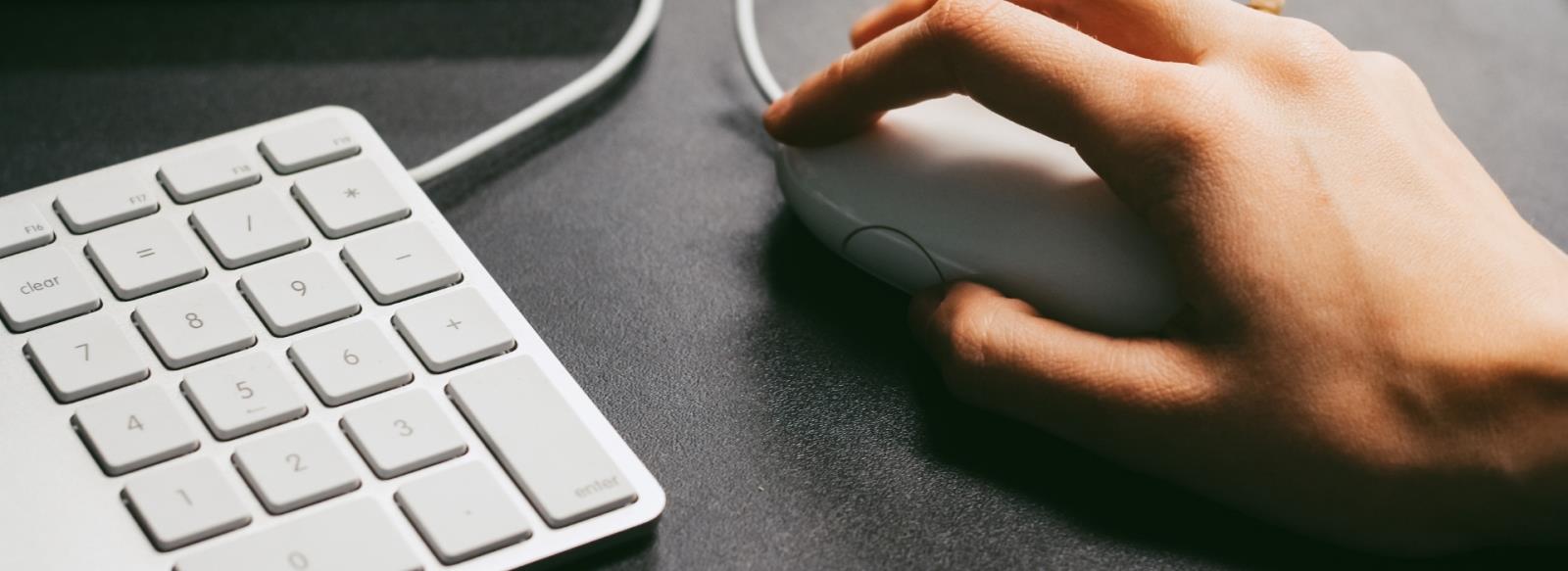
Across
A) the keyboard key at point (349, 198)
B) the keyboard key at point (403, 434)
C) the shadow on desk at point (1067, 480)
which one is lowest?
the shadow on desk at point (1067, 480)

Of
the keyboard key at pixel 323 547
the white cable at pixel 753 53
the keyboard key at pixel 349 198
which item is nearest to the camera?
the keyboard key at pixel 323 547

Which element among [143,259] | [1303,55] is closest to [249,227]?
[143,259]

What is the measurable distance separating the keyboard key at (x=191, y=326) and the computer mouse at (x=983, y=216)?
210 millimetres

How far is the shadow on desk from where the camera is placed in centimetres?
41

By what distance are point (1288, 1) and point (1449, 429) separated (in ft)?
1.25

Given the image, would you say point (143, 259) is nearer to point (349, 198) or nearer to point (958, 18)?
point (349, 198)

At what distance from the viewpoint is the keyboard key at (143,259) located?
419mm

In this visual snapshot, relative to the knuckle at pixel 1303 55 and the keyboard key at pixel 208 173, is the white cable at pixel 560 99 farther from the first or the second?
the knuckle at pixel 1303 55

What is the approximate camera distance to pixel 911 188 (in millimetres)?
470

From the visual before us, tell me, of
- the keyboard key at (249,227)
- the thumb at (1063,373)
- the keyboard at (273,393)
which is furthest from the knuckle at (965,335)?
the keyboard key at (249,227)

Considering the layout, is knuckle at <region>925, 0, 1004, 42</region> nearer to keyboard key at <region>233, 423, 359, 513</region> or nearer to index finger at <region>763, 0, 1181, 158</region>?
index finger at <region>763, 0, 1181, 158</region>

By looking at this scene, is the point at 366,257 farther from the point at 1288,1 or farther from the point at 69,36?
the point at 1288,1

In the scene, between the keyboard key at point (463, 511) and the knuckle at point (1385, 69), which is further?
the knuckle at point (1385, 69)

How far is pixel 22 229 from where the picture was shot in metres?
0.44
